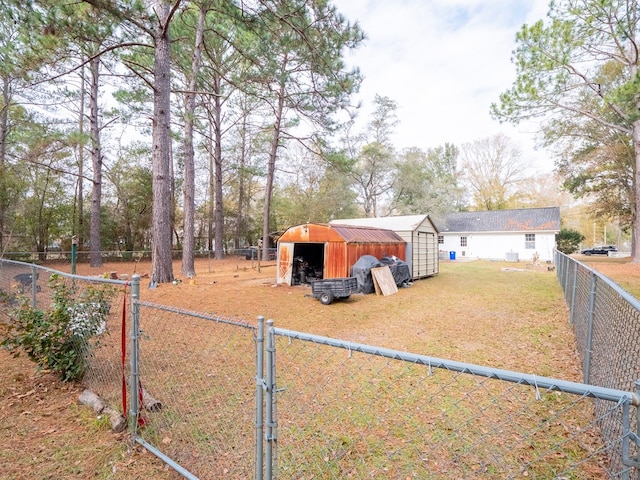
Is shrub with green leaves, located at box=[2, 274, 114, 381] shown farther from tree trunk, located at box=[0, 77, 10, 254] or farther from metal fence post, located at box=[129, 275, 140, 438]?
tree trunk, located at box=[0, 77, 10, 254]

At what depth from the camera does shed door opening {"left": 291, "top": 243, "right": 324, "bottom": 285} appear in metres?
12.2

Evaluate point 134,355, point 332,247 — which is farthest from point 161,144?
point 134,355

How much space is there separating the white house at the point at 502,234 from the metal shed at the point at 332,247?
52.0 feet

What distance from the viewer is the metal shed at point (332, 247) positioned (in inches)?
421

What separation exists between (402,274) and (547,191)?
104ft

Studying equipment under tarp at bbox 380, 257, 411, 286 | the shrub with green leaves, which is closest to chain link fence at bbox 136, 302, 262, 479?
the shrub with green leaves

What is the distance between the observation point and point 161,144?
29.7 feet

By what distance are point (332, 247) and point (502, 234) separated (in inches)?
792

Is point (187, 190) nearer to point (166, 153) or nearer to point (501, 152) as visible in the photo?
point (166, 153)

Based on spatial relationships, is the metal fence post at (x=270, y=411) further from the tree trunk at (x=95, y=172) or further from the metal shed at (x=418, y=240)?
the tree trunk at (x=95, y=172)

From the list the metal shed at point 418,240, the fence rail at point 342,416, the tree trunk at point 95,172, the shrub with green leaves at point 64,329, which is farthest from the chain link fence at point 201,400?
the tree trunk at point 95,172

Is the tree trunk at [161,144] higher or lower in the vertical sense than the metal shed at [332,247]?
higher

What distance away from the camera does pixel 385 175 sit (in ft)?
82.7

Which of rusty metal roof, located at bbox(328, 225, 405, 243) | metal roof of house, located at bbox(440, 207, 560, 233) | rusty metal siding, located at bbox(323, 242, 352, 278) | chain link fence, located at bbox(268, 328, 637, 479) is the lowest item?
chain link fence, located at bbox(268, 328, 637, 479)
